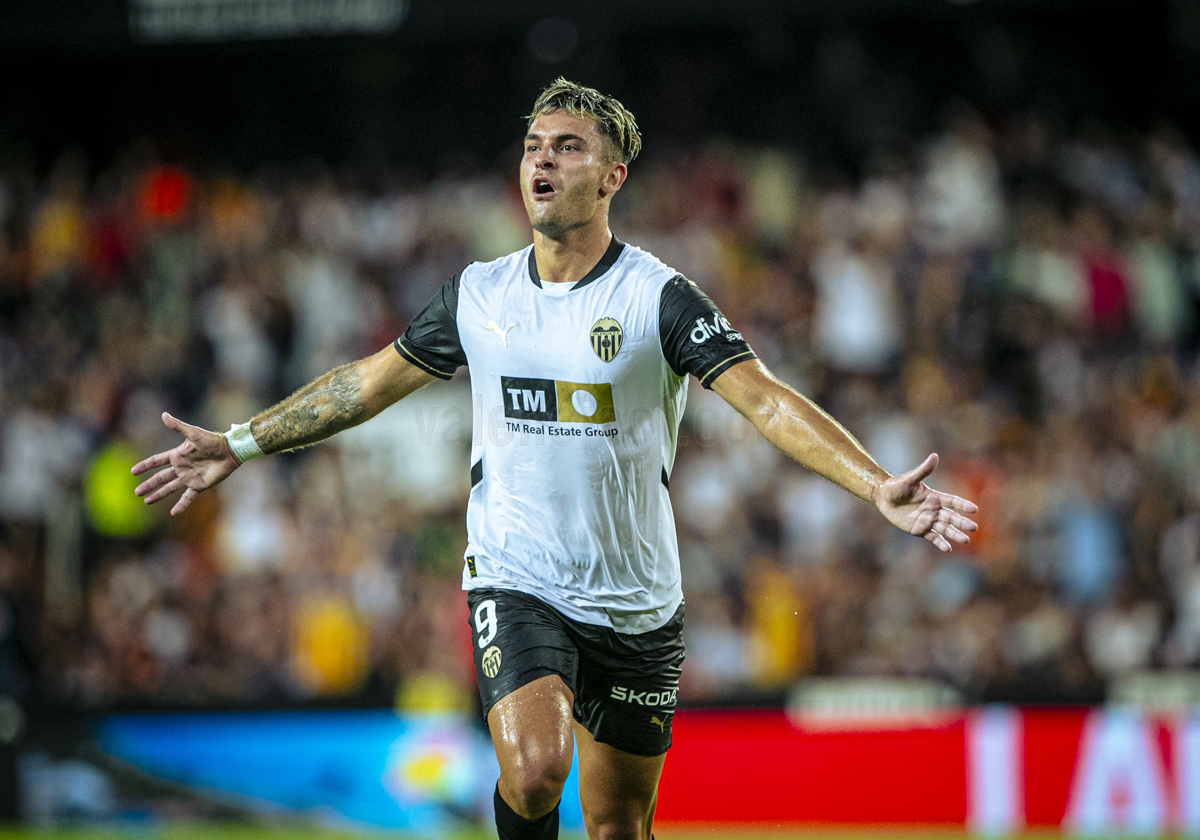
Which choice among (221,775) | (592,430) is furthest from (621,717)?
(221,775)

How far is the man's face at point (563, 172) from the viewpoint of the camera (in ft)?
18.3

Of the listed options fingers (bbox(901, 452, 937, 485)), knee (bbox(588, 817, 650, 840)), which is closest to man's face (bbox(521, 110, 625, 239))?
fingers (bbox(901, 452, 937, 485))

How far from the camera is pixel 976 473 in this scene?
501 inches

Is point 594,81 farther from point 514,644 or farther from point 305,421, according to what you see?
point 514,644

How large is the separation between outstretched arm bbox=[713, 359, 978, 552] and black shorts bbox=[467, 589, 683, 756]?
42.2 inches

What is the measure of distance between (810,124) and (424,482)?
6.86 meters

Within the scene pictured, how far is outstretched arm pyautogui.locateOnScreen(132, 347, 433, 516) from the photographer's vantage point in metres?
5.85

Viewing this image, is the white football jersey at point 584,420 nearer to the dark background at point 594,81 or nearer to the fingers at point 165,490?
the fingers at point 165,490

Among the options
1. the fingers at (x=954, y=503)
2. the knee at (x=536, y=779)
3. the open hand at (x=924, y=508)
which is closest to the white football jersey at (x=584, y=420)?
the knee at (x=536, y=779)

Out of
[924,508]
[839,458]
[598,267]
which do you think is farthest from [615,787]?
[598,267]

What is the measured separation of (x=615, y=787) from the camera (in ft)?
18.5

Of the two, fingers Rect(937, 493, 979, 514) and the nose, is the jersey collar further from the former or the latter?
fingers Rect(937, 493, 979, 514)

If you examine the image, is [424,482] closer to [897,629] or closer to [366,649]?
[366,649]

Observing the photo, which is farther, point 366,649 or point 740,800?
point 366,649
